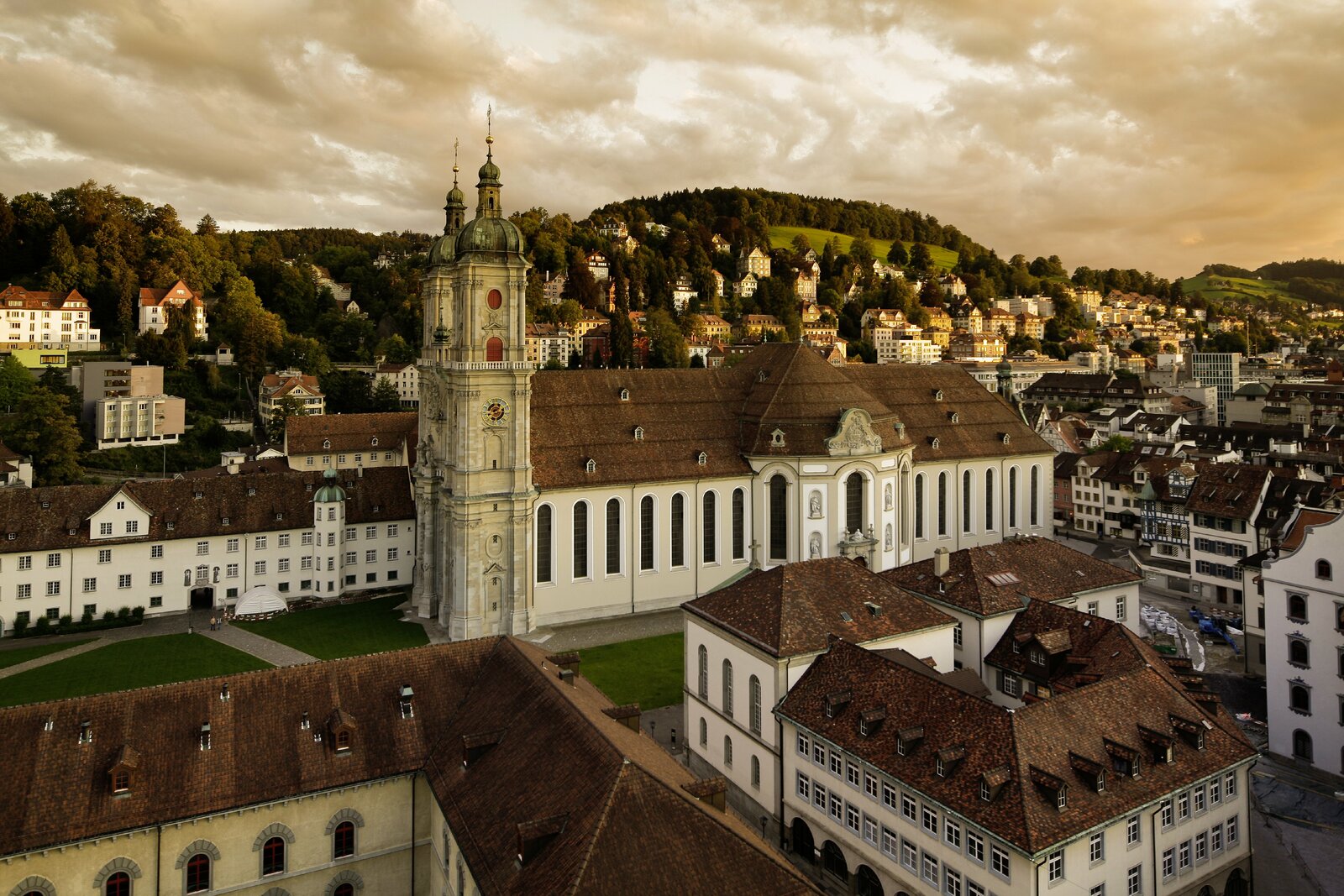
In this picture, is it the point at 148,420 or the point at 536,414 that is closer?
the point at 536,414

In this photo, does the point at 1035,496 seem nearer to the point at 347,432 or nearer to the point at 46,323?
the point at 347,432

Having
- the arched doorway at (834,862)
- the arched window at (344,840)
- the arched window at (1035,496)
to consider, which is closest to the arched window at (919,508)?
the arched window at (1035,496)

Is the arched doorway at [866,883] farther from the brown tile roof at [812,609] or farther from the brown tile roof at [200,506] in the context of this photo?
the brown tile roof at [200,506]

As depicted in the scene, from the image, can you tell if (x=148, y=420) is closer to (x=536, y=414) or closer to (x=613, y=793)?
(x=536, y=414)

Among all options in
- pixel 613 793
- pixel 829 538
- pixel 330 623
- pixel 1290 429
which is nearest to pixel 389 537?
pixel 330 623

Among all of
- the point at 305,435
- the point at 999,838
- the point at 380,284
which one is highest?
the point at 380,284

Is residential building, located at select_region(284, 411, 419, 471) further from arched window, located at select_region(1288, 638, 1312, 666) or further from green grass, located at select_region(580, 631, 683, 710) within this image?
arched window, located at select_region(1288, 638, 1312, 666)
